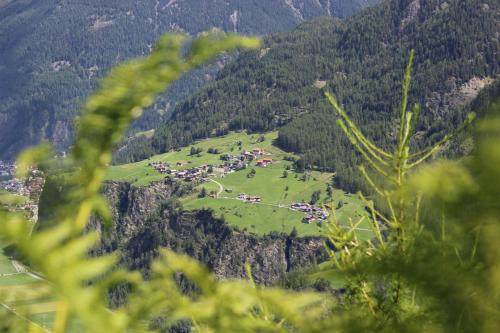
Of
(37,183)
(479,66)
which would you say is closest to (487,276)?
(37,183)

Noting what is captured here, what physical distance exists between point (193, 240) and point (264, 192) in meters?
22.4

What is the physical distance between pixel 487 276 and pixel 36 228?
1.50 m

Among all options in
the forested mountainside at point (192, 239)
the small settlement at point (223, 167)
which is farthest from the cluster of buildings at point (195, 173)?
the forested mountainside at point (192, 239)

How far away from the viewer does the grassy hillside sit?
437ft

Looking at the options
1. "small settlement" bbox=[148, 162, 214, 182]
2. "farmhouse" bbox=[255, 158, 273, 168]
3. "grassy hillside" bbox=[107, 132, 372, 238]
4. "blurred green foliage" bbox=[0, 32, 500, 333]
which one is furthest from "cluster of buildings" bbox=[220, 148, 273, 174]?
"blurred green foliage" bbox=[0, 32, 500, 333]

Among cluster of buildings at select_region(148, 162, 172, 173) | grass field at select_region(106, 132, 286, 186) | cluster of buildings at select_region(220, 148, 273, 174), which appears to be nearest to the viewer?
cluster of buildings at select_region(220, 148, 273, 174)

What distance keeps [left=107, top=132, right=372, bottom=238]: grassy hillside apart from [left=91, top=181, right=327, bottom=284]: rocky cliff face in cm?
275

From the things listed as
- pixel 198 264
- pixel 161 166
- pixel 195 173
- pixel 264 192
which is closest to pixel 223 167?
pixel 195 173

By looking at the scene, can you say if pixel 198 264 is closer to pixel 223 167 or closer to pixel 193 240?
pixel 193 240

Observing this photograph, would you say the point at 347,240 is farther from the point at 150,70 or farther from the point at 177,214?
the point at 177,214

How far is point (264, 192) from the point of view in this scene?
142750 mm

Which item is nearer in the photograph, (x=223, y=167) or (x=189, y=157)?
(x=223, y=167)

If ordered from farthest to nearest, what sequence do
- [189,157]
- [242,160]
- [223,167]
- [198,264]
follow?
1. [189,157]
2. [242,160]
3. [223,167]
4. [198,264]

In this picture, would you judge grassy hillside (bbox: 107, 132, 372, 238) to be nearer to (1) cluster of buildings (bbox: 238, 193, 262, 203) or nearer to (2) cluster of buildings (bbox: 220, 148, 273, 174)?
(1) cluster of buildings (bbox: 238, 193, 262, 203)
